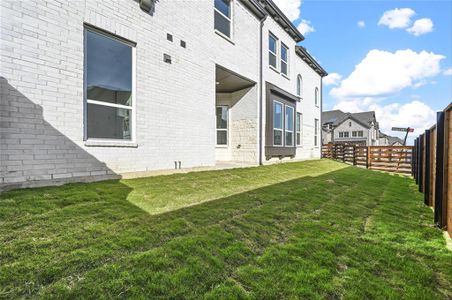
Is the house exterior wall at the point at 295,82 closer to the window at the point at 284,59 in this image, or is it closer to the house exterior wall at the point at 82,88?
the window at the point at 284,59

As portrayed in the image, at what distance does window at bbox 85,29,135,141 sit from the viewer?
4730mm

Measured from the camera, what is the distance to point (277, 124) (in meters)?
11.1

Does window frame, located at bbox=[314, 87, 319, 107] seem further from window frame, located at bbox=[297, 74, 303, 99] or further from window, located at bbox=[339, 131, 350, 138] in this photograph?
window, located at bbox=[339, 131, 350, 138]

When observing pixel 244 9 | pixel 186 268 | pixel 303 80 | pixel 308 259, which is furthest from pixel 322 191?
pixel 303 80

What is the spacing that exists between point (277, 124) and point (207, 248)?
375 inches

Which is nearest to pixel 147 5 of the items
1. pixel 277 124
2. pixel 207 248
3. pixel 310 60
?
pixel 207 248

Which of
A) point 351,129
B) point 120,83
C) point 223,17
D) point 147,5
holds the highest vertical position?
point 223,17

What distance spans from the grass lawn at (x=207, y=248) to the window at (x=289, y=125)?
8.11 meters

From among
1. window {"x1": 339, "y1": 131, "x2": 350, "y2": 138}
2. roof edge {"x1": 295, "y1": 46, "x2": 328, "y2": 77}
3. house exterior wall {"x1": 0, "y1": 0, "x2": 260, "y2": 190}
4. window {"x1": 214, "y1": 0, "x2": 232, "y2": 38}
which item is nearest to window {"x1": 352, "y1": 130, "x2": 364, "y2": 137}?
window {"x1": 339, "y1": 131, "x2": 350, "y2": 138}

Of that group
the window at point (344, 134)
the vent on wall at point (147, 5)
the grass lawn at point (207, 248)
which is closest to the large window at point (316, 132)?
the grass lawn at point (207, 248)

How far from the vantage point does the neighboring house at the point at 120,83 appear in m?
3.80

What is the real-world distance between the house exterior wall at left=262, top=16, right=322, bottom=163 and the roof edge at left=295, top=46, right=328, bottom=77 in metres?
0.25

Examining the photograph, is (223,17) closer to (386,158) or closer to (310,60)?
(310,60)

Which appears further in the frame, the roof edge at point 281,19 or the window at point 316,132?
the window at point 316,132
